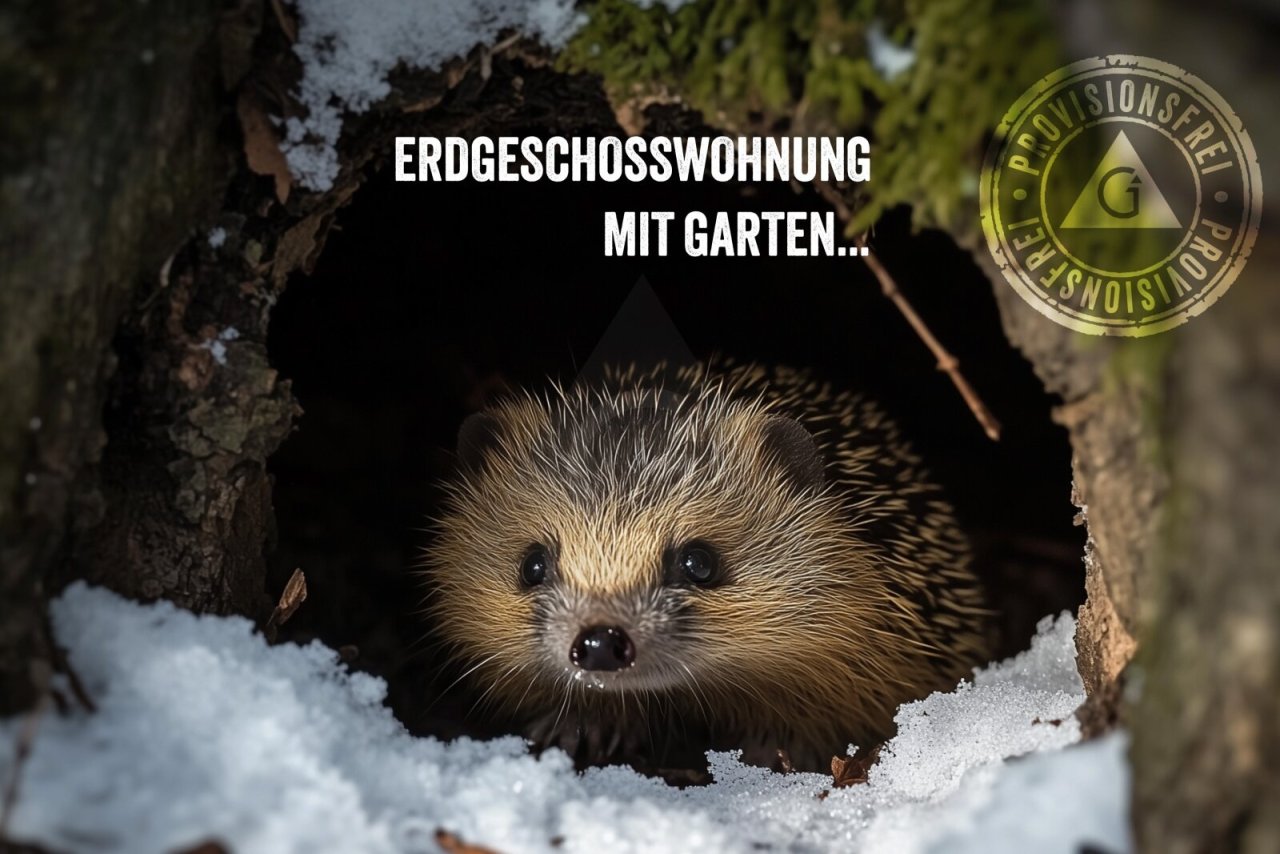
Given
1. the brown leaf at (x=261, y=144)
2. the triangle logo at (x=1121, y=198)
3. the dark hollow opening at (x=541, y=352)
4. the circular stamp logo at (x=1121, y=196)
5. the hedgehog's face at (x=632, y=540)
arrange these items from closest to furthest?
the circular stamp logo at (x=1121, y=196) → the triangle logo at (x=1121, y=198) → the brown leaf at (x=261, y=144) → the hedgehog's face at (x=632, y=540) → the dark hollow opening at (x=541, y=352)

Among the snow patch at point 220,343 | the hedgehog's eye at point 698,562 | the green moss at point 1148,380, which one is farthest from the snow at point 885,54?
the hedgehog's eye at point 698,562

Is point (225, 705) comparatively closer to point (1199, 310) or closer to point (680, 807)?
point (680, 807)

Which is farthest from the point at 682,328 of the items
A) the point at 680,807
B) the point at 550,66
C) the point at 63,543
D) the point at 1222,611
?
the point at 1222,611

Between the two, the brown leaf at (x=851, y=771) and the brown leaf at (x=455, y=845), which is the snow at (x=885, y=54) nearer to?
the brown leaf at (x=455, y=845)

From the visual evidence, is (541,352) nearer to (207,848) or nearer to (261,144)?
(261,144)

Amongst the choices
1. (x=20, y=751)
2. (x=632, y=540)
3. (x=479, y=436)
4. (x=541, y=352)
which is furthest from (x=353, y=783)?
(x=541, y=352)

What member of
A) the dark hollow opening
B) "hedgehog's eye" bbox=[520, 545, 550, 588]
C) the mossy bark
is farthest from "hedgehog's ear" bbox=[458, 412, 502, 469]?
the mossy bark
